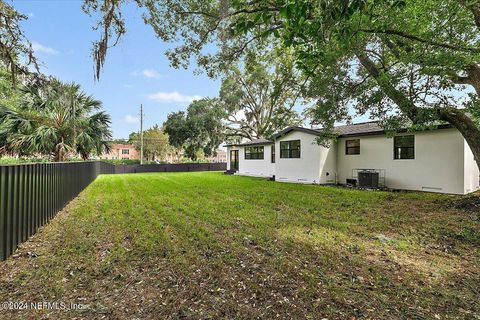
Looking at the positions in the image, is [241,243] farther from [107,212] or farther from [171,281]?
[107,212]

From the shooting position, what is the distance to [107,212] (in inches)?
254

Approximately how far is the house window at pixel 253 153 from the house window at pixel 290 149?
360cm

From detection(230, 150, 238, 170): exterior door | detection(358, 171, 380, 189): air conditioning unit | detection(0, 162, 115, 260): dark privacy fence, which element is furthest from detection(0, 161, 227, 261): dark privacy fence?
detection(230, 150, 238, 170): exterior door

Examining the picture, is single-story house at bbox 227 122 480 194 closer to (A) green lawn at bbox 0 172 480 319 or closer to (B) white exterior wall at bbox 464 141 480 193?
(B) white exterior wall at bbox 464 141 480 193

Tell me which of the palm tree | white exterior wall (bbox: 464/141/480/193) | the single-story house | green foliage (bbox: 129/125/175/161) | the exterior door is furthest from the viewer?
green foliage (bbox: 129/125/175/161)

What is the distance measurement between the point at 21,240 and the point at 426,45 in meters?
9.34

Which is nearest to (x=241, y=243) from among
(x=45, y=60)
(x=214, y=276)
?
(x=214, y=276)

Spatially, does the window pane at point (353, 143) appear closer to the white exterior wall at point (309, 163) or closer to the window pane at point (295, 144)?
the white exterior wall at point (309, 163)

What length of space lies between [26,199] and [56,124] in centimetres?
860

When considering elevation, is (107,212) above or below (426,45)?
below

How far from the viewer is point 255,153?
19844 millimetres

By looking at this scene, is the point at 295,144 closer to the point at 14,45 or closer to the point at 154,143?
the point at 14,45

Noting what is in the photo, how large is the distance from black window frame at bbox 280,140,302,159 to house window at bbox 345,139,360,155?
2469 millimetres

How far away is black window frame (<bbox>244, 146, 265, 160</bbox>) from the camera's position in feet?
62.9
